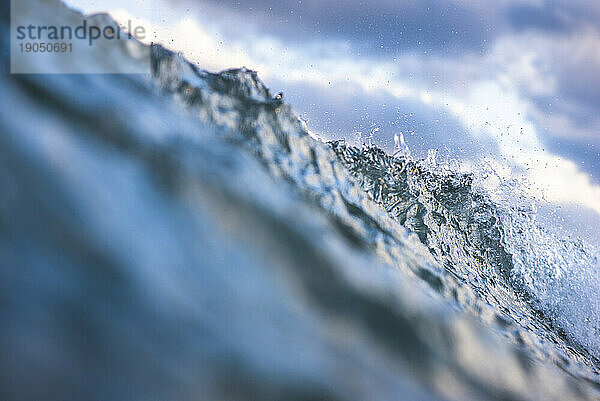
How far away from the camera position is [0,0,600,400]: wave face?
88 cm

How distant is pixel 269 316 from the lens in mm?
1152

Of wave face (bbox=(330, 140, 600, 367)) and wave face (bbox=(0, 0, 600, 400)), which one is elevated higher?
wave face (bbox=(330, 140, 600, 367))

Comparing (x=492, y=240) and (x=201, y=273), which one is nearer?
(x=201, y=273)

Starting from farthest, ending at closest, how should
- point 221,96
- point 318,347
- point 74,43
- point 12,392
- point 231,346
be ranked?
point 221,96
point 74,43
point 318,347
point 231,346
point 12,392

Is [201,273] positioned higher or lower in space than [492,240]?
lower

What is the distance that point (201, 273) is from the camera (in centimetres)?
114

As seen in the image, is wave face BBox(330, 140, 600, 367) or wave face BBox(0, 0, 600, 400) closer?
wave face BBox(0, 0, 600, 400)

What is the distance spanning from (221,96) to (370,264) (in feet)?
3.71

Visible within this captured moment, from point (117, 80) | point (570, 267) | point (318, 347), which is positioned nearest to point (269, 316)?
point (318, 347)

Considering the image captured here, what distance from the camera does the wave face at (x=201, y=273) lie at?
34.6 inches

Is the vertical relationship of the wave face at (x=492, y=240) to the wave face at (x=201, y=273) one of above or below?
above

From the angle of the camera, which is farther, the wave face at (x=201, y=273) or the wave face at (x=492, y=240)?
the wave face at (x=492, y=240)

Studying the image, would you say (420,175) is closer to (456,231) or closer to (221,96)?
(456,231)

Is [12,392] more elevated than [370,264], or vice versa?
[370,264]
